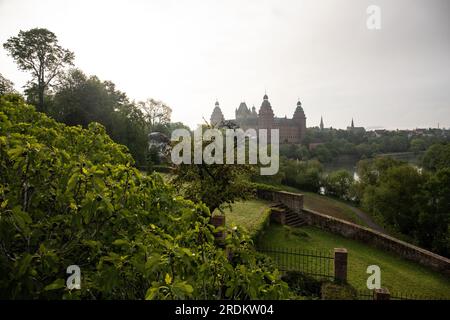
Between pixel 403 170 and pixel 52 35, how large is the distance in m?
36.0

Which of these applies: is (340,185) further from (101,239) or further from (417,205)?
(101,239)

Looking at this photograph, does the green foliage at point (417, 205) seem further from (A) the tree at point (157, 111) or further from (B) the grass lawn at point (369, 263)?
(A) the tree at point (157, 111)

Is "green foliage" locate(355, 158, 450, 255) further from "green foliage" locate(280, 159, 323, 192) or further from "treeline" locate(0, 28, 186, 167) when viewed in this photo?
"treeline" locate(0, 28, 186, 167)

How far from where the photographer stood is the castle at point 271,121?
110438 mm

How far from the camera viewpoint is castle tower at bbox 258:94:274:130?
110 meters

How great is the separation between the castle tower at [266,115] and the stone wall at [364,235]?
88744 millimetres

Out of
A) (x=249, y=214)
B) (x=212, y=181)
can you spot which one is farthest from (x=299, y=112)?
(x=212, y=181)

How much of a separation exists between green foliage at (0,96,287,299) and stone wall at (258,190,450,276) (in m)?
15.3

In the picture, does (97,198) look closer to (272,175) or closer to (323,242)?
(323,242)

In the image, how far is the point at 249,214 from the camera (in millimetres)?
18500

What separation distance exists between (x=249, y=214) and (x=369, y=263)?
7127 mm

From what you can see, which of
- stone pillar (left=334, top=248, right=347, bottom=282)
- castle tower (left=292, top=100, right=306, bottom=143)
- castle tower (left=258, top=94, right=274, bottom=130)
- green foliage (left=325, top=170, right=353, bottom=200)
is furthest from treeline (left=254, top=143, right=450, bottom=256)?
castle tower (left=292, top=100, right=306, bottom=143)
